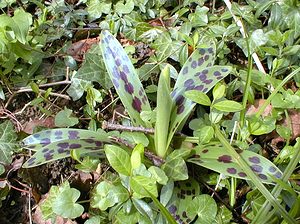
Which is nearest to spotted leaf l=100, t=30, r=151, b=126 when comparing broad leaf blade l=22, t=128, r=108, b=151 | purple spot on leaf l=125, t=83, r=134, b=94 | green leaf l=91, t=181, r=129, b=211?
purple spot on leaf l=125, t=83, r=134, b=94

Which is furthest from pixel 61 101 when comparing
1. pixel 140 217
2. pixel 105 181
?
pixel 140 217

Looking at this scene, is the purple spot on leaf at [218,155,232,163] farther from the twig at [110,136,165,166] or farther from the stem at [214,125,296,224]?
the twig at [110,136,165,166]

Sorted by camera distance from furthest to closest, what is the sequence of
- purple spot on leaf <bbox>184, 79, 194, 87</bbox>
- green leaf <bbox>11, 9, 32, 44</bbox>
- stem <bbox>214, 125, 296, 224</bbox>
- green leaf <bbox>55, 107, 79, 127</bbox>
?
green leaf <bbox>11, 9, 32, 44</bbox>, green leaf <bbox>55, 107, 79, 127</bbox>, purple spot on leaf <bbox>184, 79, 194, 87</bbox>, stem <bbox>214, 125, 296, 224</bbox>

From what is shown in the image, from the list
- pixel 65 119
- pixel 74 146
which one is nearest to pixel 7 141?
pixel 65 119

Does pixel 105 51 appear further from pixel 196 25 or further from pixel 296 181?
pixel 296 181

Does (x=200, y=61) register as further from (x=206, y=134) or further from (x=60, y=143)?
(x=60, y=143)

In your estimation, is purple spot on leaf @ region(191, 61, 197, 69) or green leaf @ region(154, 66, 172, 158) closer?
green leaf @ region(154, 66, 172, 158)
